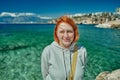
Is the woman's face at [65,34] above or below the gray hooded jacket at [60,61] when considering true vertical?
above

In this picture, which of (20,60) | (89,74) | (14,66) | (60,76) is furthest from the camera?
(20,60)

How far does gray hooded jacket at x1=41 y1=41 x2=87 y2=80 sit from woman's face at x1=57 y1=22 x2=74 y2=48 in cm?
7

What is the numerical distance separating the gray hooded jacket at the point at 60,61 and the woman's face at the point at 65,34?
7 cm

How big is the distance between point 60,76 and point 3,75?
1279cm

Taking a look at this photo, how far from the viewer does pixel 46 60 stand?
3.41 metres

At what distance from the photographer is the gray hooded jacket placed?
3326 mm

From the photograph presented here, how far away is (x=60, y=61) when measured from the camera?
335 cm

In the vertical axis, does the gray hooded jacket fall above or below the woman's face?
below

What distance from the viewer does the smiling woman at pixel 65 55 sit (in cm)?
333

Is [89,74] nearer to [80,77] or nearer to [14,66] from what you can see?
[14,66]

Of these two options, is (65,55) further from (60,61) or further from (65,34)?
(65,34)

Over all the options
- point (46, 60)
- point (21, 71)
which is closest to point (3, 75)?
point (21, 71)

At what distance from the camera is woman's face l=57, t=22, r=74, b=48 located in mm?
3394

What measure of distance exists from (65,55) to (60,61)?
119 millimetres
